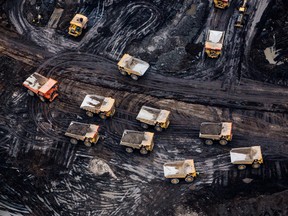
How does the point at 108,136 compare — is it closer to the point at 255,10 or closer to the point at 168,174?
the point at 168,174

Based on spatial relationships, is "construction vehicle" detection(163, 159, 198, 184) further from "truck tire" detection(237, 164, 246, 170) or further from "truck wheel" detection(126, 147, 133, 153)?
"truck tire" detection(237, 164, 246, 170)

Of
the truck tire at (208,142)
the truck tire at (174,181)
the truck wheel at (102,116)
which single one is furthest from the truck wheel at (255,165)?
the truck wheel at (102,116)

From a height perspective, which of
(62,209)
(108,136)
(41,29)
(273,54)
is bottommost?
(62,209)

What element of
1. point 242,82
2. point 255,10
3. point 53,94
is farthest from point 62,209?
point 255,10

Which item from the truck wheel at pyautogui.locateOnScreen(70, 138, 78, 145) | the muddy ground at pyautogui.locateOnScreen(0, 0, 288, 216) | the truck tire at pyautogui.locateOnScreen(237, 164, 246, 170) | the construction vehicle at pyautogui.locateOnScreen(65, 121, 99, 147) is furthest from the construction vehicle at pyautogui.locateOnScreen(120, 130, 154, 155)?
the truck tire at pyautogui.locateOnScreen(237, 164, 246, 170)

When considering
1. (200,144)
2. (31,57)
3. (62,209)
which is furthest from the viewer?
(31,57)

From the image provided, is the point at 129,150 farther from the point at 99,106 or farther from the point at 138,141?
the point at 99,106
